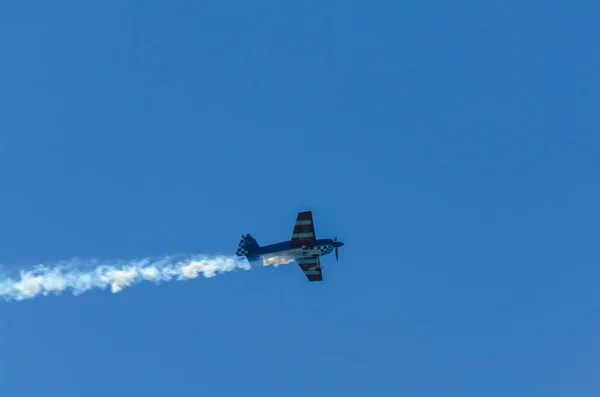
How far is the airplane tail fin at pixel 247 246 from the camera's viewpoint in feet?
243

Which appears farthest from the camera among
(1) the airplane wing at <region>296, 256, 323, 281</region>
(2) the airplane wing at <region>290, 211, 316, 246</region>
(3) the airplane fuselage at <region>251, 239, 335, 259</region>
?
(1) the airplane wing at <region>296, 256, 323, 281</region>

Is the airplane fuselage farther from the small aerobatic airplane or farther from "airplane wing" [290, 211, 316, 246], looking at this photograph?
"airplane wing" [290, 211, 316, 246]

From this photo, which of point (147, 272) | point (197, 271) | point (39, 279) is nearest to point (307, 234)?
point (197, 271)

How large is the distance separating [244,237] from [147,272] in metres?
12.2

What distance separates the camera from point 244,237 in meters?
74.3

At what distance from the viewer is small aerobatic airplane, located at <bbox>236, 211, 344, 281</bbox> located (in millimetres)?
72250

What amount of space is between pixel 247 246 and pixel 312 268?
28.3 feet

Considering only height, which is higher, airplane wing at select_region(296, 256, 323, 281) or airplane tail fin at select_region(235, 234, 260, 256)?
airplane tail fin at select_region(235, 234, 260, 256)

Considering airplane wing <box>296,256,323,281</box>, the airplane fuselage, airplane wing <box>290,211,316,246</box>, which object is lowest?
airplane wing <box>296,256,323,281</box>

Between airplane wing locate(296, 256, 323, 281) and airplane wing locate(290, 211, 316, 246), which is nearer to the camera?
airplane wing locate(290, 211, 316, 246)

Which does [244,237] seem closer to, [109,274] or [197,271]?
[197,271]

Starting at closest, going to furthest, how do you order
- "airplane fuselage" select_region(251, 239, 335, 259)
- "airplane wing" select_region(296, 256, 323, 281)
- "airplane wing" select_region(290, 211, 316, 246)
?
"airplane wing" select_region(290, 211, 316, 246) → "airplane fuselage" select_region(251, 239, 335, 259) → "airplane wing" select_region(296, 256, 323, 281)

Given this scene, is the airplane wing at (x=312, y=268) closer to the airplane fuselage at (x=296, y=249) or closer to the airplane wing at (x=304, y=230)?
the airplane fuselage at (x=296, y=249)

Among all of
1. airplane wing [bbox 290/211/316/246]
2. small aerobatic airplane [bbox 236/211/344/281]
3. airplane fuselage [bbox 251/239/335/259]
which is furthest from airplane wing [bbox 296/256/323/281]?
airplane wing [bbox 290/211/316/246]
